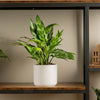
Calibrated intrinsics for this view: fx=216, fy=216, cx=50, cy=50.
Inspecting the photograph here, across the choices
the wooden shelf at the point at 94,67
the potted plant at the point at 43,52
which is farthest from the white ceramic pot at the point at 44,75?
the wooden shelf at the point at 94,67

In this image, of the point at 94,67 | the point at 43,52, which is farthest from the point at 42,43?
the point at 94,67

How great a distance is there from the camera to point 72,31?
153cm

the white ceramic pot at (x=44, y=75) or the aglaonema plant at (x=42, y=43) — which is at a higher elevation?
the aglaonema plant at (x=42, y=43)

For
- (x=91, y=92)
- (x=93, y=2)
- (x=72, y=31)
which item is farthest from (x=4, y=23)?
(x=91, y=92)

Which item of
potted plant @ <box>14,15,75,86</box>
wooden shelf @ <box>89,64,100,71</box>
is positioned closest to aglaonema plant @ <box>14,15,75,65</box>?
potted plant @ <box>14,15,75,86</box>

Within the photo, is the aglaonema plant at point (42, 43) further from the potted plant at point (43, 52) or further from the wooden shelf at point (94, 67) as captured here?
the wooden shelf at point (94, 67)

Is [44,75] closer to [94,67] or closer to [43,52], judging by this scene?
[43,52]

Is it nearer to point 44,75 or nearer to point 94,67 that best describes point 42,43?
point 44,75

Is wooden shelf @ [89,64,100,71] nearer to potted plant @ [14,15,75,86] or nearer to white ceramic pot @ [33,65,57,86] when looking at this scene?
potted plant @ [14,15,75,86]

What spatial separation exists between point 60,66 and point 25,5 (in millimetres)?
499

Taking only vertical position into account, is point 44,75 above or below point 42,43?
below

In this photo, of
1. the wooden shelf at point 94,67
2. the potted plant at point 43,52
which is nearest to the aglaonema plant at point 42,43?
the potted plant at point 43,52

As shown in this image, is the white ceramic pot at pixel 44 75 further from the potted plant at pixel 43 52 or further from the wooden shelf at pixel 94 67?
the wooden shelf at pixel 94 67

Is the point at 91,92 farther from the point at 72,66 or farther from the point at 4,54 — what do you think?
the point at 4,54
